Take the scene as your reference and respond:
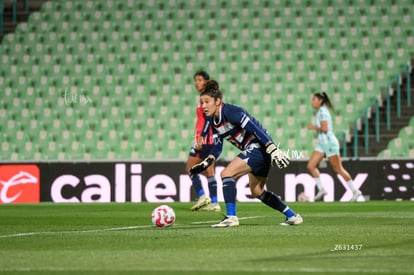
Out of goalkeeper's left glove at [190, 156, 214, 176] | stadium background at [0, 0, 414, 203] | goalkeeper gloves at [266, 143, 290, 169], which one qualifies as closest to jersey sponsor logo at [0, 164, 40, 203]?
stadium background at [0, 0, 414, 203]

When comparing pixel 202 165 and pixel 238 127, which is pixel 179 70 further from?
pixel 238 127

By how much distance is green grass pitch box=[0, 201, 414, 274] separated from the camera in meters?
5.96

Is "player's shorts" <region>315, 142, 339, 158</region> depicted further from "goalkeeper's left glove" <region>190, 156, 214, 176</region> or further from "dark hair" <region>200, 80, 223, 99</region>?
"dark hair" <region>200, 80, 223, 99</region>

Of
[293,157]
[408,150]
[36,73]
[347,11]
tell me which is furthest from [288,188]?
[36,73]

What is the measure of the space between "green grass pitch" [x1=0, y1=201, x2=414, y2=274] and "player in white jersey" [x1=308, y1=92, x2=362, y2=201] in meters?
4.85

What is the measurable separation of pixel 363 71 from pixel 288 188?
197 inches

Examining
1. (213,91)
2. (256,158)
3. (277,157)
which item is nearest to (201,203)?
(256,158)

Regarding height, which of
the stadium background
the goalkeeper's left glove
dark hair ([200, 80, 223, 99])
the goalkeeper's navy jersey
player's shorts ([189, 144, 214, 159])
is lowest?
the goalkeeper's left glove

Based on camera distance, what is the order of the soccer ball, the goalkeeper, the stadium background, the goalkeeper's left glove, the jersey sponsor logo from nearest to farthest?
the goalkeeper
the soccer ball
the goalkeeper's left glove
the jersey sponsor logo
the stadium background

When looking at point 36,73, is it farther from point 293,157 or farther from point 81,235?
point 81,235

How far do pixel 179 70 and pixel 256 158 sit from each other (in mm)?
13351

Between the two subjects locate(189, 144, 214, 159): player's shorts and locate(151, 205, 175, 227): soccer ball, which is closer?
locate(151, 205, 175, 227): soccer ball

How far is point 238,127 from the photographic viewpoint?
31.2 ft

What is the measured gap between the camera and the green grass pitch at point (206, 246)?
5.96 m
